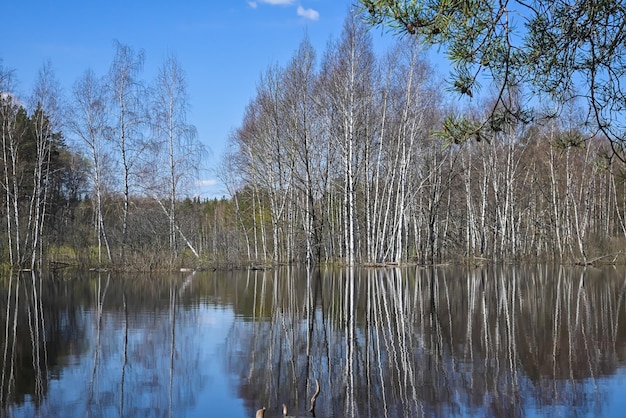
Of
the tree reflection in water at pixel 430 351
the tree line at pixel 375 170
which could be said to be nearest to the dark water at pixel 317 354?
the tree reflection in water at pixel 430 351

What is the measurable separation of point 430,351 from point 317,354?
173cm

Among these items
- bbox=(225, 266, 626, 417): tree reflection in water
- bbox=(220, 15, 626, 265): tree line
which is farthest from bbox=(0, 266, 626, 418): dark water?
bbox=(220, 15, 626, 265): tree line

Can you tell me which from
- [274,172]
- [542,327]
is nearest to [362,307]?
[542,327]

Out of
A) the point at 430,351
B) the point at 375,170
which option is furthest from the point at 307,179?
the point at 430,351

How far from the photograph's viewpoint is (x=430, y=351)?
9711mm

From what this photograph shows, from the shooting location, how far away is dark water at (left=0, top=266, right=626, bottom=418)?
682 centimetres

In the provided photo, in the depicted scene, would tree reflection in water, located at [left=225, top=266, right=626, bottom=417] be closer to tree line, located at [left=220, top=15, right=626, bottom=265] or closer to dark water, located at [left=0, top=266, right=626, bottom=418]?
dark water, located at [left=0, top=266, right=626, bottom=418]

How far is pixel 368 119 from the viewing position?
33.5 metres

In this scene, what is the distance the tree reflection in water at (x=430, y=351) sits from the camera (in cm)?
685

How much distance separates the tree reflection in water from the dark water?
27 millimetres

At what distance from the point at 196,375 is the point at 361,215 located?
104ft

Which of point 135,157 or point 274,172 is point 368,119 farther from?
point 135,157

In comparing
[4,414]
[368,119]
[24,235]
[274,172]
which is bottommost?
[4,414]

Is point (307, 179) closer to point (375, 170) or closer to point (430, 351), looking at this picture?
point (375, 170)
